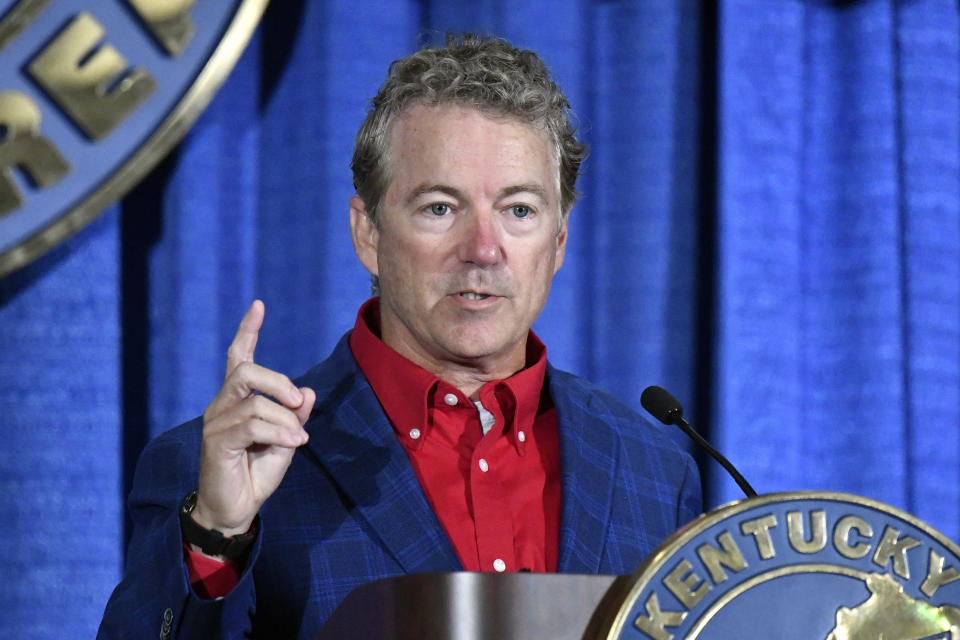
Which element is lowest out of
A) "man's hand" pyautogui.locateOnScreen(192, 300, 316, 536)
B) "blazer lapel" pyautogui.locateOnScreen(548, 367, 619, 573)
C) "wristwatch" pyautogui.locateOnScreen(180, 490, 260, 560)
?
"blazer lapel" pyautogui.locateOnScreen(548, 367, 619, 573)

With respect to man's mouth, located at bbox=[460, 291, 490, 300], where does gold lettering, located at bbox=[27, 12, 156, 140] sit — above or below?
above

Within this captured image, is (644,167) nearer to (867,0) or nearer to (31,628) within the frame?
(867,0)

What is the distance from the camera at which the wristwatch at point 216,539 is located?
1068 mm

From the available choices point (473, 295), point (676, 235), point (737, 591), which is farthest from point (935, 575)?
point (676, 235)

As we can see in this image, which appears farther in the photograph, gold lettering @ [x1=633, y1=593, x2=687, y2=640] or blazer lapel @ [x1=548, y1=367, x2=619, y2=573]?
blazer lapel @ [x1=548, y1=367, x2=619, y2=573]

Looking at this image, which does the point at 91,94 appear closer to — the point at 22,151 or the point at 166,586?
the point at 22,151

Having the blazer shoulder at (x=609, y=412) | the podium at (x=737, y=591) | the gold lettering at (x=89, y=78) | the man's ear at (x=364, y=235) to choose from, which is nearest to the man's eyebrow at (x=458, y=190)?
the man's ear at (x=364, y=235)

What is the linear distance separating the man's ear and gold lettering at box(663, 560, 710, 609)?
0.74 meters

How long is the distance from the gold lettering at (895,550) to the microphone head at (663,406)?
0.27m

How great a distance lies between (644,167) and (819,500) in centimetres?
138

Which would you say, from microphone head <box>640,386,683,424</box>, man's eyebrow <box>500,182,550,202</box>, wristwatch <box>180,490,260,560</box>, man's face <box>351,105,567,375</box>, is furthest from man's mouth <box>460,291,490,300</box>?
wristwatch <box>180,490,260,560</box>

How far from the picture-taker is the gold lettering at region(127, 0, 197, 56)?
6.49ft

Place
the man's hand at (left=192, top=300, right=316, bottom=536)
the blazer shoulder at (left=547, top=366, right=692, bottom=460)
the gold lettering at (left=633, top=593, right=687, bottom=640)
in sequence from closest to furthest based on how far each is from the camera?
1. the gold lettering at (left=633, top=593, right=687, bottom=640)
2. the man's hand at (left=192, top=300, right=316, bottom=536)
3. the blazer shoulder at (left=547, top=366, right=692, bottom=460)

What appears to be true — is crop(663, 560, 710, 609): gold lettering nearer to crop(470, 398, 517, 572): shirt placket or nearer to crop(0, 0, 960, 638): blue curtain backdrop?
crop(470, 398, 517, 572): shirt placket
